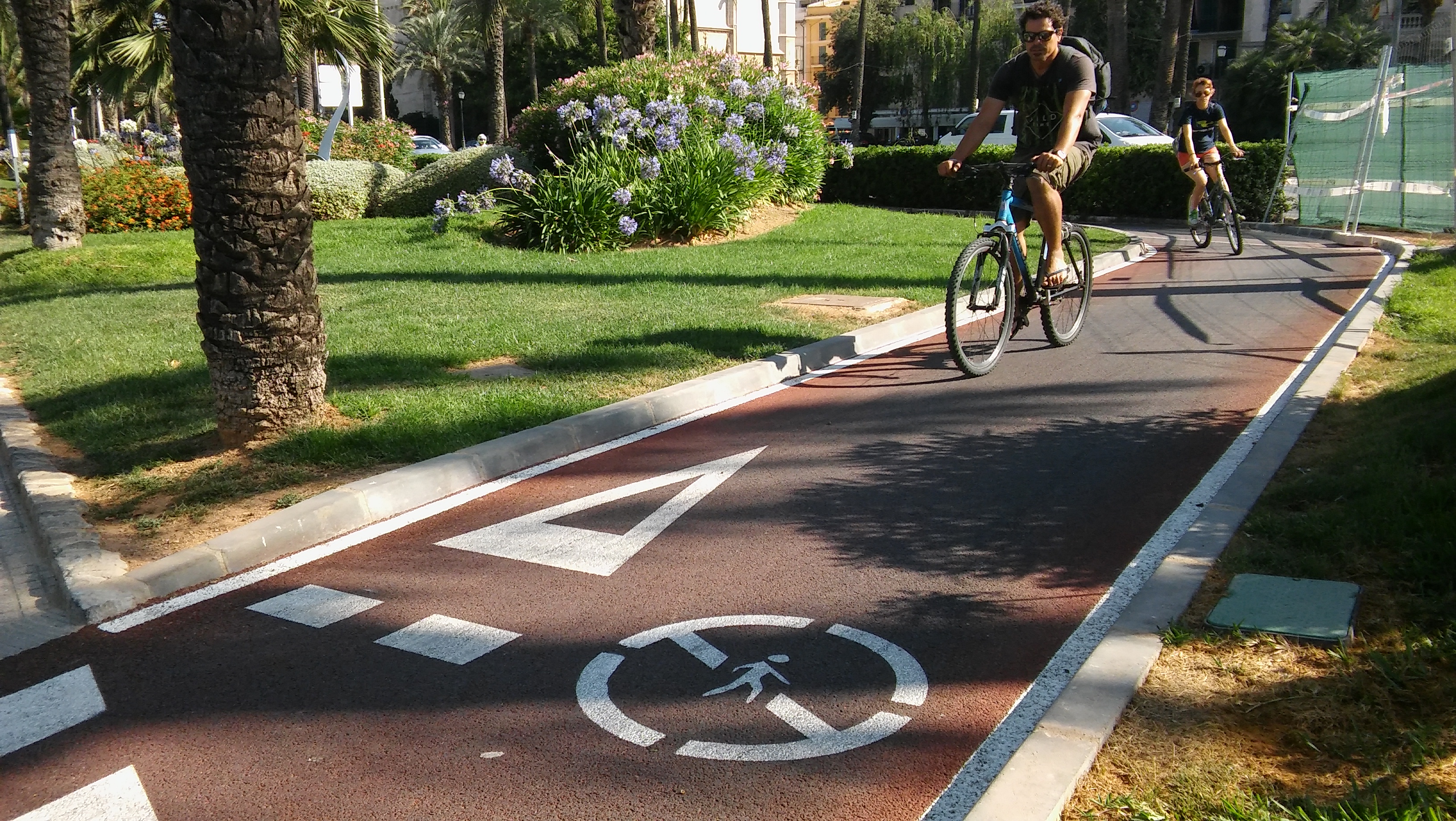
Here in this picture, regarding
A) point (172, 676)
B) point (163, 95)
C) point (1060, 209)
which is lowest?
point (172, 676)

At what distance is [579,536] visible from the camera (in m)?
5.05

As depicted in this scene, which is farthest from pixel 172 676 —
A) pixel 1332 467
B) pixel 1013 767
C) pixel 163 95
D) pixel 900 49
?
pixel 900 49

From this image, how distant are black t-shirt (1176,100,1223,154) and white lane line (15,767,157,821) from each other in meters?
13.2

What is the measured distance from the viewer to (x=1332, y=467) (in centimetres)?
521

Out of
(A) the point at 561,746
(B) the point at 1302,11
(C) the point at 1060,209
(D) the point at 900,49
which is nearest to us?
(A) the point at 561,746

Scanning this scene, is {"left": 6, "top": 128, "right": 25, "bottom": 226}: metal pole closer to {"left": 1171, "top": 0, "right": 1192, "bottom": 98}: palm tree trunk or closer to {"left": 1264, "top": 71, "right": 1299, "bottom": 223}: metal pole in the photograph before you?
{"left": 1264, "top": 71, "right": 1299, "bottom": 223}: metal pole

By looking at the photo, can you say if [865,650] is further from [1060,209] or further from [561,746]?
[1060,209]

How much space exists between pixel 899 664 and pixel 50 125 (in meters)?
15.4

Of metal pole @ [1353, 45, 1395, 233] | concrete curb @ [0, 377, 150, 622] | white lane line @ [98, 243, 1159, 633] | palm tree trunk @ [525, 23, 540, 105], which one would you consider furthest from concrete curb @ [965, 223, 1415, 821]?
palm tree trunk @ [525, 23, 540, 105]

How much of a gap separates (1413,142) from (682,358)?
40.5 ft

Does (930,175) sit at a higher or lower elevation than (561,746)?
higher

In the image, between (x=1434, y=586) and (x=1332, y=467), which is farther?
(x=1332, y=467)

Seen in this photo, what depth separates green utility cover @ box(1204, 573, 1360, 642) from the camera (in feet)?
12.0

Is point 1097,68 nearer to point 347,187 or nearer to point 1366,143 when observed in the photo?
point 1366,143
